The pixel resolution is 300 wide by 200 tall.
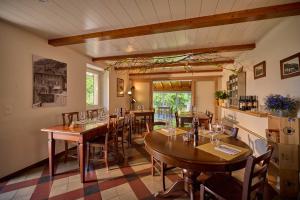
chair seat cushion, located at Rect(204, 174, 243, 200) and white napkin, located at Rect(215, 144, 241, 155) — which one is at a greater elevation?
white napkin, located at Rect(215, 144, 241, 155)

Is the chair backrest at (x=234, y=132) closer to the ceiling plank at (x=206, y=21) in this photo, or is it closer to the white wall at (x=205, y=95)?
the ceiling plank at (x=206, y=21)

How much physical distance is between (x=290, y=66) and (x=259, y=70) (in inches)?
42.8

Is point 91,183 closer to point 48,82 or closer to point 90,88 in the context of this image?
point 48,82

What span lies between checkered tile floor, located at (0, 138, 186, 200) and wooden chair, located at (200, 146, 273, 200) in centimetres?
91

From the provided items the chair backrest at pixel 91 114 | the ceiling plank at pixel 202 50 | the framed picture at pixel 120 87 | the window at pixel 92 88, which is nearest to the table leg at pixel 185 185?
the chair backrest at pixel 91 114

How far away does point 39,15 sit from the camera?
2262mm

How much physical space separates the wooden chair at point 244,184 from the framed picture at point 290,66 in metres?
1.37

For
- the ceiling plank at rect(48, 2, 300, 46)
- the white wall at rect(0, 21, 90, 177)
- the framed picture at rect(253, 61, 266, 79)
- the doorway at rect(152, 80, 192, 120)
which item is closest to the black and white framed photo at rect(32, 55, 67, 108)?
the white wall at rect(0, 21, 90, 177)

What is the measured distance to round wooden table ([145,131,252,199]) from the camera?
4.61ft

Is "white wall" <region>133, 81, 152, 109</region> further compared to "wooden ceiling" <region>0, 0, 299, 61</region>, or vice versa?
"white wall" <region>133, 81, 152, 109</region>

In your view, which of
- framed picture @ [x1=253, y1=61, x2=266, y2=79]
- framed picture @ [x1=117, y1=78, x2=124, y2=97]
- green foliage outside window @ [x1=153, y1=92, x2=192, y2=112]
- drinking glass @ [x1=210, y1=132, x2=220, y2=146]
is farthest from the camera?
green foliage outside window @ [x1=153, y1=92, x2=192, y2=112]

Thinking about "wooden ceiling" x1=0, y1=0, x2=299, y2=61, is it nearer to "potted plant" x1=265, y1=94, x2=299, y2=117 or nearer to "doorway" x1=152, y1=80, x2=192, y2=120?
"potted plant" x1=265, y1=94, x2=299, y2=117

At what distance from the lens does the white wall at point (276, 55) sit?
2.21m

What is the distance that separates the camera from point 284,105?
7.12 ft
